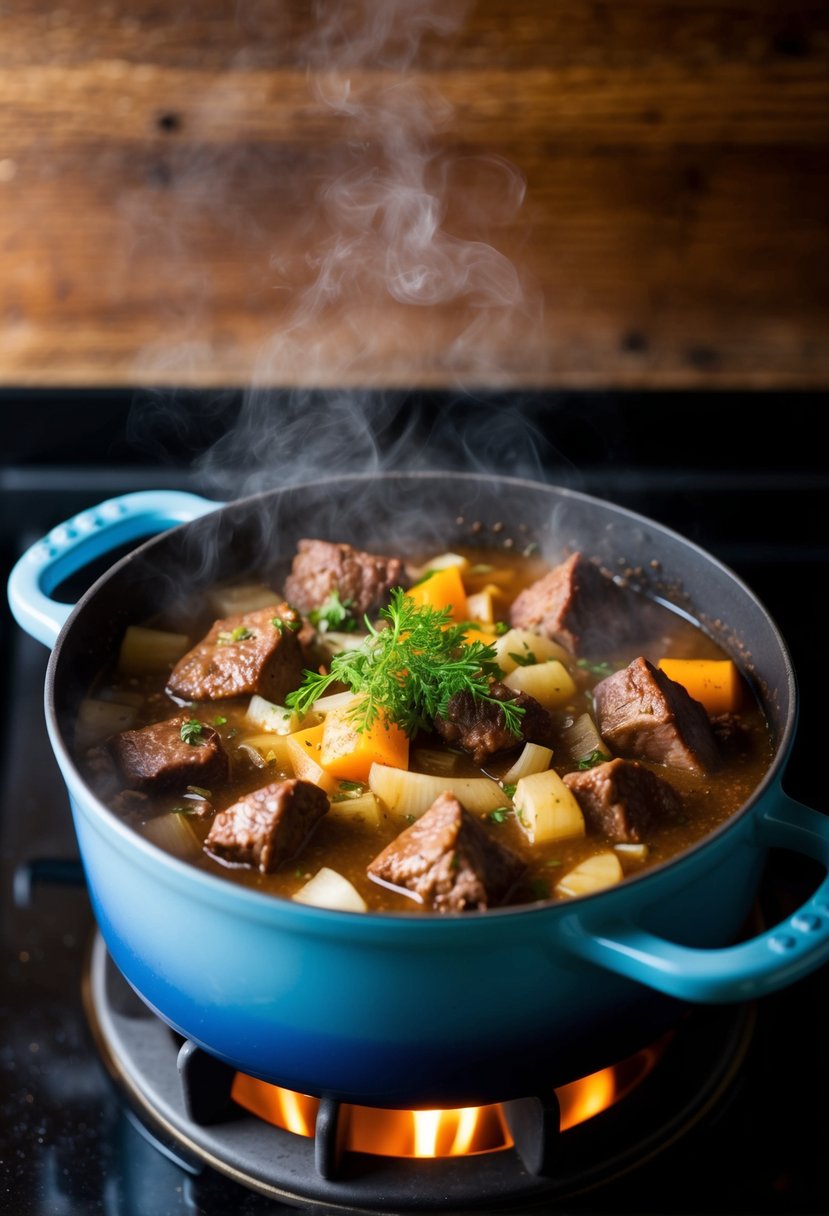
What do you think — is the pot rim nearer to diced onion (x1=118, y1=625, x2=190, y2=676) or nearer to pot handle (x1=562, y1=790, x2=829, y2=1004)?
pot handle (x1=562, y1=790, x2=829, y2=1004)

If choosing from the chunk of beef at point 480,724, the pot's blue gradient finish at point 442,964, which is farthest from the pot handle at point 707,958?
the chunk of beef at point 480,724

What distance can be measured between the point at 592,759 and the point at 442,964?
72 cm

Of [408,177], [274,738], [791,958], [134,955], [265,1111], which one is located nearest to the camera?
[791,958]

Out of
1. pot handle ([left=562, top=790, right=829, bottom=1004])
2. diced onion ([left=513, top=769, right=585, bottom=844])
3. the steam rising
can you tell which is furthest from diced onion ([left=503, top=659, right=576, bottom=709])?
the steam rising

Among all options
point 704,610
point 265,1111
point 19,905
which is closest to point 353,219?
point 704,610

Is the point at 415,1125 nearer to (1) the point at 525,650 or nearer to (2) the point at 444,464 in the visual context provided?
(1) the point at 525,650

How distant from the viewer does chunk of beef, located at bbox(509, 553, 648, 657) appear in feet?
8.22

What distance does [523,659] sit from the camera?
2416mm

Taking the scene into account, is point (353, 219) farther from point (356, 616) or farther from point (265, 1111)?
point (265, 1111)

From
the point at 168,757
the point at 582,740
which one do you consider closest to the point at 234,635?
the point at 168,757

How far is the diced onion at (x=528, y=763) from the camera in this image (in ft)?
7.09

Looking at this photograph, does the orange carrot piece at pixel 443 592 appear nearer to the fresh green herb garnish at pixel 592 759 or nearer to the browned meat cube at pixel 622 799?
the fresh green herb garnish at pixel 592 759

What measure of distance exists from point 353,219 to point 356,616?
1.21m

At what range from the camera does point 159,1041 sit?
89.3 inches
